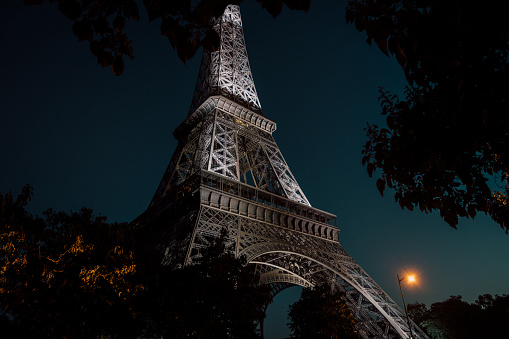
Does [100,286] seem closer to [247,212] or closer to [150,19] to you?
[247,212]

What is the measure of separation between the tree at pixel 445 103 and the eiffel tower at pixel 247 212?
1423cm

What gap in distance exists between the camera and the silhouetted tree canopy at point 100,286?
13.1 meters

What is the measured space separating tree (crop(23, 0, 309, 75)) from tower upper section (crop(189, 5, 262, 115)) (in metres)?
32.5

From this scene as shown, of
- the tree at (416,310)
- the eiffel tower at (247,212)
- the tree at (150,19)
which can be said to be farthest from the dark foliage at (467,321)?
the tree at (150,19)

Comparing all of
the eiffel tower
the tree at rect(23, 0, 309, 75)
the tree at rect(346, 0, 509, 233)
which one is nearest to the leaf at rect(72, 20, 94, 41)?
the tree at rect(23, 0, 309, 75)

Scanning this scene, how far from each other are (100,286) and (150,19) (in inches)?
580

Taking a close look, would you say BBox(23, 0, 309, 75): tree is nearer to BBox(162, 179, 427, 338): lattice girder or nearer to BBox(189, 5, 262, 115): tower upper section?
BBox(162, 179, 427, 338): lattice girder

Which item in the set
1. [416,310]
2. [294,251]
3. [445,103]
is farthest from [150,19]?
[416,310]

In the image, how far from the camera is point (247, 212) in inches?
1026

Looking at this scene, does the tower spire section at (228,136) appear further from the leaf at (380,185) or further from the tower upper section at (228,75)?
the leaf at (380,185)

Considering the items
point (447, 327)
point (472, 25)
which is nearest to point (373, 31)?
point (472, 25)

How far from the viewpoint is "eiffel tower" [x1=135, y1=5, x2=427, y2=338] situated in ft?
77.5

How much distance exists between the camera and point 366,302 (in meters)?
29.3

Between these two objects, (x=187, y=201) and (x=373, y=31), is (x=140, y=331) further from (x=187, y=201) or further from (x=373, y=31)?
(x=373, y=31)
